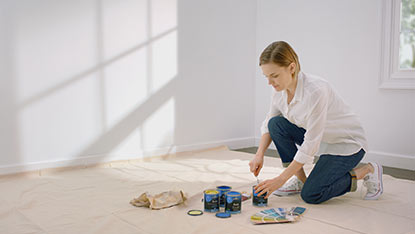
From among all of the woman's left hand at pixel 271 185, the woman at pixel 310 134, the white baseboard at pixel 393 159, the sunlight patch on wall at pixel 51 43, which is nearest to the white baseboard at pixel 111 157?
the sunlight patch on wall at pixel 51 43

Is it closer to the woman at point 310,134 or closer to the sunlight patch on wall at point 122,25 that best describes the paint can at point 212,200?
the woman at point 310,134

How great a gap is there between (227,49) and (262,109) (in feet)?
2.36

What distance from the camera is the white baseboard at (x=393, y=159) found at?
10.0 feet

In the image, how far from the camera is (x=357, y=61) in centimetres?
332

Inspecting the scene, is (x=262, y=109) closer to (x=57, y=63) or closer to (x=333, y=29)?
(x=333, y=29)

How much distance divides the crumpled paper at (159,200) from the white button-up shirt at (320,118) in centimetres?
64

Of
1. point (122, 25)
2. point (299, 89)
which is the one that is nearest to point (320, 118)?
point (299, 89)

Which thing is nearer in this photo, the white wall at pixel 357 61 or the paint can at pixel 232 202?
the paint can at pixel 232 202

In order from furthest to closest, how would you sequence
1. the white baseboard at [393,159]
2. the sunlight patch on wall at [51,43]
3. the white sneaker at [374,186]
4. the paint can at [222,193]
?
1. the white baseboard at [393,159]
2. the sunlight patch on wall at [51,43]
3. the white sneaker at [374,186]
4. the paint can at [222,193]

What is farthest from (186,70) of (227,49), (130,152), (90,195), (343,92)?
(90,195)

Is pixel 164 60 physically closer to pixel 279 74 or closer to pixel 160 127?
pixel 160 127

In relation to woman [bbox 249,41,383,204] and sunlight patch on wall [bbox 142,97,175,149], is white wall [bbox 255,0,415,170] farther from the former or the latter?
sunlight patch on wall [bbox 142,97,175,149]

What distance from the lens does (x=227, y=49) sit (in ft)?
12.9

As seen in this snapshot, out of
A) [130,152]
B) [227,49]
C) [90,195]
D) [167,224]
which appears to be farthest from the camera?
[227,49]
